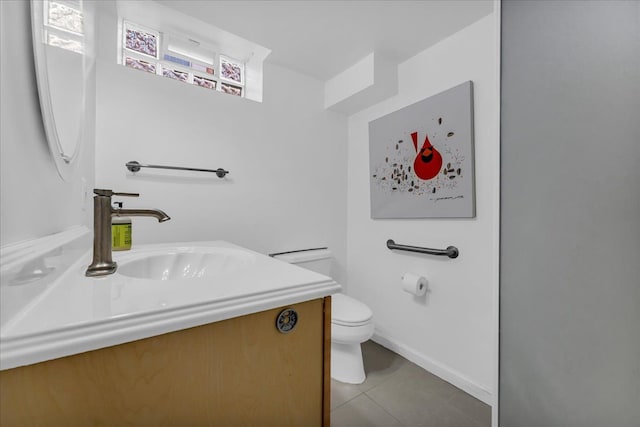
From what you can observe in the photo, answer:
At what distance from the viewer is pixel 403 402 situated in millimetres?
1339

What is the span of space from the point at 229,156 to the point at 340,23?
1.07 meters

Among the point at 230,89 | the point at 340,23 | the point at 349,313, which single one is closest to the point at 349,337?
the point at 349,313

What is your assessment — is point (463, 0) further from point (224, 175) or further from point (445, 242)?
point (224, 175)

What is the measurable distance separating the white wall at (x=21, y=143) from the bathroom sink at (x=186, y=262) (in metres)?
0.38

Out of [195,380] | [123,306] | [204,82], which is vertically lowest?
[195,380]

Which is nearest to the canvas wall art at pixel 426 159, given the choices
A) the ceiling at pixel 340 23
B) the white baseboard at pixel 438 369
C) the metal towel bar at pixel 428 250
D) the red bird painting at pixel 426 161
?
the red bird painting at pixel 426 161

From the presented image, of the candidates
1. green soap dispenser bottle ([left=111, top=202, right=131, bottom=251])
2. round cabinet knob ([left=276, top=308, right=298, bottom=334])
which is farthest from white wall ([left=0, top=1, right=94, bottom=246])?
round cabinet knob ([left=276, top=308, right=298, bottom=334])

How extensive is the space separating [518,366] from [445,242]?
78cm

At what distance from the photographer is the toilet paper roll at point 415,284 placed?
1595 mm

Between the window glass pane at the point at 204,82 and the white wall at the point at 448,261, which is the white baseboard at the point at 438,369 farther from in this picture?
the window glass pane at the point at 204,82

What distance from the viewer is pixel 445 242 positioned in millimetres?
1559

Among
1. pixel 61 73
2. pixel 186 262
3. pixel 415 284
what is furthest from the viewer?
pixel 415 284

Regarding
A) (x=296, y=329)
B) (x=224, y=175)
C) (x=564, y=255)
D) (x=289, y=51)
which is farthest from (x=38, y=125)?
(x=289, y=51)

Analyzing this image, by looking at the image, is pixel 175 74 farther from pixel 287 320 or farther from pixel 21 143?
pixel 287 320
